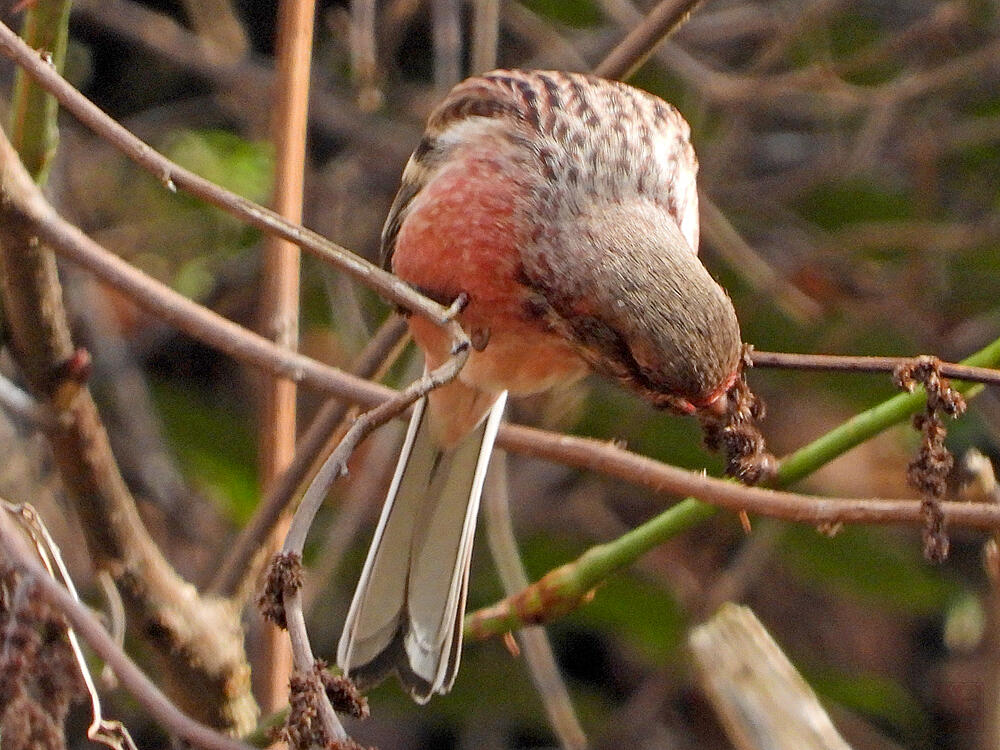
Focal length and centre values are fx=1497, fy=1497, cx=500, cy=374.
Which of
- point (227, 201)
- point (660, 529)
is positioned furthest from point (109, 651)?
point (660, 529)

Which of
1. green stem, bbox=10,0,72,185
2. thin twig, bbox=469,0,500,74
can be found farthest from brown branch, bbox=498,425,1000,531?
thin twig, bbox=469,0,500,74

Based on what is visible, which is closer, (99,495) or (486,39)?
(99,495)

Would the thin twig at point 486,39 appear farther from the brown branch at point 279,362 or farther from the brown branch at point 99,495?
the brown branch at point 279,362

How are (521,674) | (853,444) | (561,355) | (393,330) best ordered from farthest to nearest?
(521,674) → (393,330) → (561,355) → (853,444)

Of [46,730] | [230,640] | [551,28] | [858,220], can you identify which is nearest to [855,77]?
[858,220]

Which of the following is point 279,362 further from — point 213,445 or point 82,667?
point 213,445

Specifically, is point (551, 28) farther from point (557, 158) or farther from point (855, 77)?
point (557, 158)
